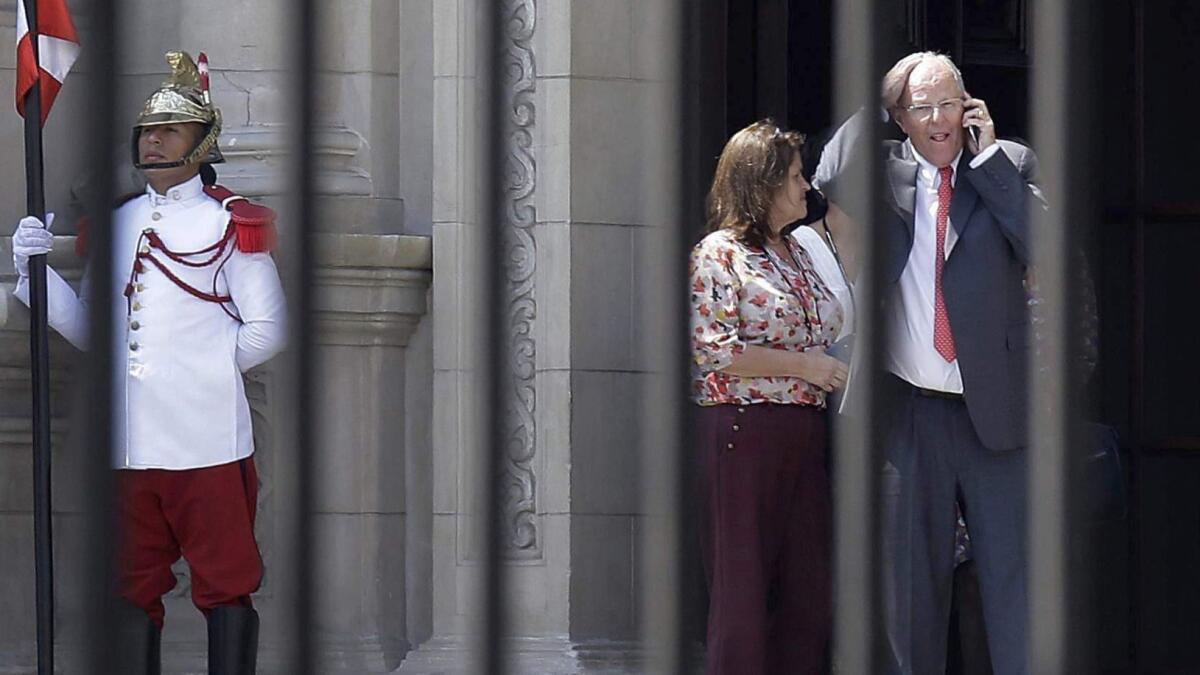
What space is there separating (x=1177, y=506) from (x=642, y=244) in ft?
14.0

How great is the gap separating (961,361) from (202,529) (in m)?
1.47

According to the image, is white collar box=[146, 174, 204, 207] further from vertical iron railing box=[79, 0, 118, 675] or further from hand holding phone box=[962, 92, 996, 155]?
vertical iron railing box=[79, 0, 118, 675]

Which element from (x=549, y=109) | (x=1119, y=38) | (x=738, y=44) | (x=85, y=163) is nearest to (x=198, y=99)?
(x=549, y=109)

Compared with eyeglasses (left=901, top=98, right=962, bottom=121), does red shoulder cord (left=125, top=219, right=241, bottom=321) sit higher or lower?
lower

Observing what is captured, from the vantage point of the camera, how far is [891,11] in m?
0.96

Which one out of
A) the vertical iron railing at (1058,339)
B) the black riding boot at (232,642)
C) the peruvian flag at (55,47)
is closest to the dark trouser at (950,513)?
the black riding boot at (232,642)

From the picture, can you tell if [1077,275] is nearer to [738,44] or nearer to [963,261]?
[963,261]

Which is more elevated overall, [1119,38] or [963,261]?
[1119,38]

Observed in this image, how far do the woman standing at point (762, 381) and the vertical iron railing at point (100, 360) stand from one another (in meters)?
2.39

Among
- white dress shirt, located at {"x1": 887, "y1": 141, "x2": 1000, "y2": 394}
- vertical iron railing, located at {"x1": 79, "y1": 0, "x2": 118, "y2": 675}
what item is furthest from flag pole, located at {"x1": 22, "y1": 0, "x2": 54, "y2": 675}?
white dress shirt, located at {"x1": 887, "y1": 141, "x2": 1000, "y2": 394}

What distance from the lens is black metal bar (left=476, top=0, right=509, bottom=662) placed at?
0.95 meters

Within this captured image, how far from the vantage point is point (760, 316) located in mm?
3561

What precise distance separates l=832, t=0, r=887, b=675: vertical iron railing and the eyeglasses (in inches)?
79.3

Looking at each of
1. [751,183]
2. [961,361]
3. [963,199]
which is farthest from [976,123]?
[751,183]
